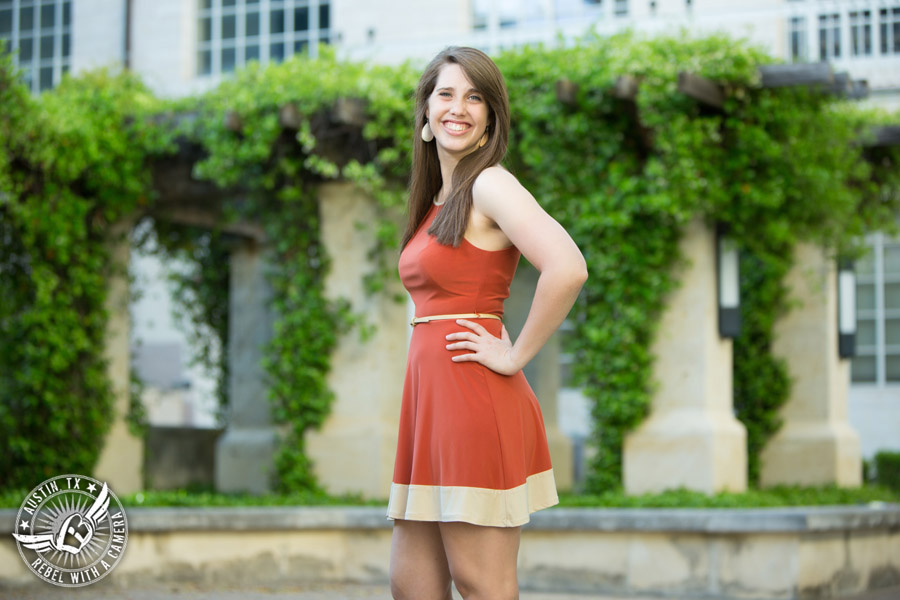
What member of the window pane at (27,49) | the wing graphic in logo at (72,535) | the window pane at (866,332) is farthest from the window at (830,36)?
the window pane at (27,49)

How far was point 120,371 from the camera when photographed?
32.8ft

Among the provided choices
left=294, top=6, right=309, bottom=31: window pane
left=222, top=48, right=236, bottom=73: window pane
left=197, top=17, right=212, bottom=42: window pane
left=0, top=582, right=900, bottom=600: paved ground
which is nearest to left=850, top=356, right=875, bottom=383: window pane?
left=0, top=582, right=900, bottom=600: paved ground

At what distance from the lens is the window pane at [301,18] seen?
14672 mm

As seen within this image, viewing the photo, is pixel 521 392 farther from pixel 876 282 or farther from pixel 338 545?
pixel 876 282

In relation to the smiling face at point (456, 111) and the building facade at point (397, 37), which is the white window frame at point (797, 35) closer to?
the building facade at point (397, 37)

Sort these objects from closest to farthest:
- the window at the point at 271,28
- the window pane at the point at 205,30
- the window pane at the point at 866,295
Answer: the window pane at the point at 866,295, the window at the point at 271,28, the window pane at the point at 205,30

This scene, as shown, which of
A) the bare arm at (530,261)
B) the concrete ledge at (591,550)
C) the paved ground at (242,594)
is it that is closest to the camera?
the bare arm at (530,261)

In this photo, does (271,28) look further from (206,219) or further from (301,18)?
(206,219)

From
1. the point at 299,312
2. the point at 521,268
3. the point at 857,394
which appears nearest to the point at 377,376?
the point at 299,312

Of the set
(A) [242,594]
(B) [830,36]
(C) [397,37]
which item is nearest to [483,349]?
(A) [242,594]

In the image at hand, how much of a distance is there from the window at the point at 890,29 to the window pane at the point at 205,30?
875 cm

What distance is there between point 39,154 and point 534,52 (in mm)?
3863

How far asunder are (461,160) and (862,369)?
12.9m

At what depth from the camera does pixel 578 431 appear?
15.9 meters
